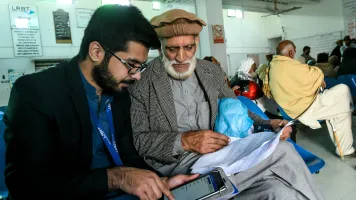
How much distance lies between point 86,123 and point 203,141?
0.53m

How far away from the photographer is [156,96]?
147 centimetres

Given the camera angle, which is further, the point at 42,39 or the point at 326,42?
the point at 326,42

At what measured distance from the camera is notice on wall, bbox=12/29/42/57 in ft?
18.2

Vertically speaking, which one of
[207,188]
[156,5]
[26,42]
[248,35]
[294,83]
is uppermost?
[156,5]

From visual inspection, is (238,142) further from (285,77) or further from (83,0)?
(83,0)

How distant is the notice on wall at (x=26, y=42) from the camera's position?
5555 millimetres

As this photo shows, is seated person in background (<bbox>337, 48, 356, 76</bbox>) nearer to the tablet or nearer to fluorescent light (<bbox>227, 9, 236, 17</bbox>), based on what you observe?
the tablet

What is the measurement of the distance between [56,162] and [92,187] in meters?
0.19

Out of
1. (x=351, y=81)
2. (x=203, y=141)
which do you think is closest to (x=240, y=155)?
(x=203, y=141)

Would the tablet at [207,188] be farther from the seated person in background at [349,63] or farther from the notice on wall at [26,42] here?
the notice on wall at [26,42]

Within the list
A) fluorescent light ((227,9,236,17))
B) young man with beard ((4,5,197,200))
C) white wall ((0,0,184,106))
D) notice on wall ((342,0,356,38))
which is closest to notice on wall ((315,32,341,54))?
notice on wall ((342,0,356,38))

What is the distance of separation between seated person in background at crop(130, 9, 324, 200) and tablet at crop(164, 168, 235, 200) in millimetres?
202

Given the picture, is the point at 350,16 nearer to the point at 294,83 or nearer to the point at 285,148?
the point at 294,83

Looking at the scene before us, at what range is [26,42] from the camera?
18.6 feet
